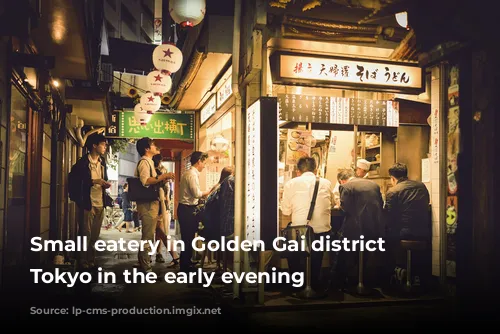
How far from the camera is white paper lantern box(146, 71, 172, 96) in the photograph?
14234mm

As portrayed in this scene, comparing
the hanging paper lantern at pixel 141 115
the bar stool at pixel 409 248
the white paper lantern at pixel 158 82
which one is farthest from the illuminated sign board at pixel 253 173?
the hanging paper lantern at pixel 141 115

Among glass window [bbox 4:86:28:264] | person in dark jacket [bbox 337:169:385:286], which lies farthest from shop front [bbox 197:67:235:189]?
glass window [bbox 4:86:28:264]

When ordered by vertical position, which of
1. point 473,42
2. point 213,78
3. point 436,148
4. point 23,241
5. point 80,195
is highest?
point 213,78

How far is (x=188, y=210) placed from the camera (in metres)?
10.8

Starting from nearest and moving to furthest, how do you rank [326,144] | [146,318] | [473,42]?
[473,42], [146,318], [326,144]

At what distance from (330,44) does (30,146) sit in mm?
6368

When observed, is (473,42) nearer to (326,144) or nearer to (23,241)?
(326,144)

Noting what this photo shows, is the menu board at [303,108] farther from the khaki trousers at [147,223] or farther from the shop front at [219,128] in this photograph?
the khaki trousers at [147,223]

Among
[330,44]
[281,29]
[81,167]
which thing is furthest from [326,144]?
[81,167]

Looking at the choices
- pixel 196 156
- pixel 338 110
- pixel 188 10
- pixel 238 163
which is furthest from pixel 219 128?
pixel 238 163

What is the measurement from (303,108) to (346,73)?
141cm

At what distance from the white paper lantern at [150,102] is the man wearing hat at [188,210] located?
16.9 feet

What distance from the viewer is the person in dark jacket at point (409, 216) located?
30.1 ft

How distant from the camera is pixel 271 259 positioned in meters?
10.1
